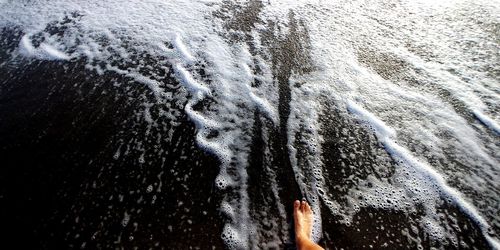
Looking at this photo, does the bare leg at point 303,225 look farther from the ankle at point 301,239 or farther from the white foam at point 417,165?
the white foam at point 417,165

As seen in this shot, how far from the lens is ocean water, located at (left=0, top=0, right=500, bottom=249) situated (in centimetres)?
221

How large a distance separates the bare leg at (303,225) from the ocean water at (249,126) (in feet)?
0.26

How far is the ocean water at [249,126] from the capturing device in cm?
221

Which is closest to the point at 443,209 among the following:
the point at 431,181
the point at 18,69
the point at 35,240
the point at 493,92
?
the point at 431,181

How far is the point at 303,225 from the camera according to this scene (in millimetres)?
2129

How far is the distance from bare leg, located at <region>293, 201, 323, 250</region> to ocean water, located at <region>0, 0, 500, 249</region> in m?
0.08

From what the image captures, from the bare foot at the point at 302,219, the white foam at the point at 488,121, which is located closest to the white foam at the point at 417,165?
the white foam at the point at 488,121

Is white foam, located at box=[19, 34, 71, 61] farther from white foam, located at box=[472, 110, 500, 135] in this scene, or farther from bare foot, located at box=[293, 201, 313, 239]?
white foam, located at box=[472, 110, 500, 135]

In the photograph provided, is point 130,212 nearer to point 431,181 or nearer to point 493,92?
point 431,181

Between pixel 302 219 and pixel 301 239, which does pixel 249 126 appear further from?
pixel 301 239

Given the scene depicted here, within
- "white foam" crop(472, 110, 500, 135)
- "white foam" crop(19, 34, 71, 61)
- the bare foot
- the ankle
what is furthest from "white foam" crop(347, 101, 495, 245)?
"white foam" crop(19, 34, 71, 61)

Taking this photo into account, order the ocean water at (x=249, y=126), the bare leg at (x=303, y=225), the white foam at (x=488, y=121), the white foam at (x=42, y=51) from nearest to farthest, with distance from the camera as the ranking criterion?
the bare leg at (x=303, y=225), the ocean water at (x=249, y=126), the white foam at (x=488, y=121), the white foam at (x=42, y=51)

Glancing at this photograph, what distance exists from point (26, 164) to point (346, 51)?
354 cm

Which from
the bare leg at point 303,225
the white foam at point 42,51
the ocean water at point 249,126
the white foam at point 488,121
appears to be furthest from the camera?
the white foam at point 42,51
